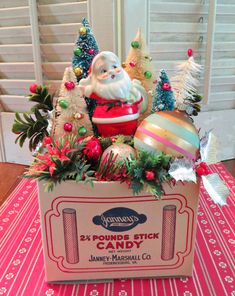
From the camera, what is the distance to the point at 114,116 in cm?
58

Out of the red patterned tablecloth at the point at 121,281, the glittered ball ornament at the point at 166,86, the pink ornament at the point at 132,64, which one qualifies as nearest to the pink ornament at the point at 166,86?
the glittered ball ornament at the point at 166,86

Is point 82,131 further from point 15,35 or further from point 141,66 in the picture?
point 15,35

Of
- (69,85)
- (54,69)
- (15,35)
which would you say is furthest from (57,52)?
(69,85)

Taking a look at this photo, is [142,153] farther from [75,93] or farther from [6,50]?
[6,50]

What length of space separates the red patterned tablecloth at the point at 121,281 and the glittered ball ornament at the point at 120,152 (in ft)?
0.80

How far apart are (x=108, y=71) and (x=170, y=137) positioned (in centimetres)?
18

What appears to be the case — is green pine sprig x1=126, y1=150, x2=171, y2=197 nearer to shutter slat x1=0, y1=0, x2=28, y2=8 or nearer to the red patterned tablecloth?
the red patterned tablecloth

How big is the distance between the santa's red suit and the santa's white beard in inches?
0.5

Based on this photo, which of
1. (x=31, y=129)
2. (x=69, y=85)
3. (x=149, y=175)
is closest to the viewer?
(x=149, y=175)

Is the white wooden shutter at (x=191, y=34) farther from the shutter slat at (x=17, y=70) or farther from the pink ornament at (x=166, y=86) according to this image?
the pink ornament at (x=166, y=86)

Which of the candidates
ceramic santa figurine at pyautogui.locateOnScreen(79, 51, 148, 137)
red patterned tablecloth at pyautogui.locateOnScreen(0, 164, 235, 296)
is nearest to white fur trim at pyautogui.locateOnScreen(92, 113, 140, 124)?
ceramic santa figurine at pyautogui.locateOnScreen(79, 51, 148, 137)

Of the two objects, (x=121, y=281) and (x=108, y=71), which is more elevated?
(x=108, y=71)

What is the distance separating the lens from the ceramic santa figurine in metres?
0.56

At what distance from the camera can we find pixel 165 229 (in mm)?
535
